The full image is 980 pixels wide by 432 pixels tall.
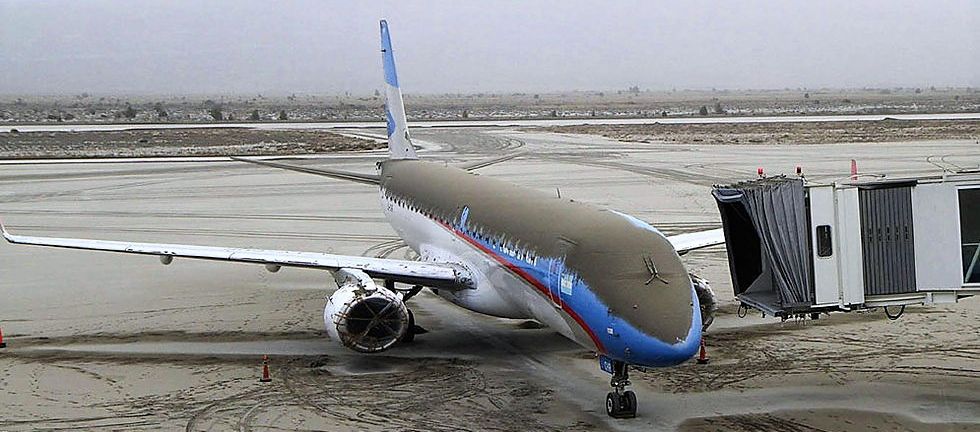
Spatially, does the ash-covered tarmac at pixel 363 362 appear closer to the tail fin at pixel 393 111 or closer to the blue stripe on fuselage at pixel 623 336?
the blue stripe on fuselage at pixel 623 336

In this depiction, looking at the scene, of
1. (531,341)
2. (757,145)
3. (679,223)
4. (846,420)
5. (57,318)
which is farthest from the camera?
(757,145)

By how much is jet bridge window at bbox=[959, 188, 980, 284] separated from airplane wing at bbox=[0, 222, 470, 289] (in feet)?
33.0

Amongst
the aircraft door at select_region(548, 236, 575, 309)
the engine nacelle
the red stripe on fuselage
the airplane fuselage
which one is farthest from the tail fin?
the aircraft door at select_region(548, 236, 575, 309)

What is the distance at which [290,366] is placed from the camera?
22.4m

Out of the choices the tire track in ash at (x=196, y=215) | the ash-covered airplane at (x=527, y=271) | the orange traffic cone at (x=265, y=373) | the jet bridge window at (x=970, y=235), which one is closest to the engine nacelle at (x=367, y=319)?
the ash-covered airplane at (x=527, y=271)

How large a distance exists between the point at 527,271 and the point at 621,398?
334cm

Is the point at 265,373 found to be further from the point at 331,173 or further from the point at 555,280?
the point at 331,173

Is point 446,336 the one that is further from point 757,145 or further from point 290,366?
point 757,145

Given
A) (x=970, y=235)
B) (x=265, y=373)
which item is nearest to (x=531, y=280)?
(x=265, y=373)

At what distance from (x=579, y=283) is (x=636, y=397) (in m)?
2.77

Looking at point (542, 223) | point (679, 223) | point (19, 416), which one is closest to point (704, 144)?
point (679, 223)

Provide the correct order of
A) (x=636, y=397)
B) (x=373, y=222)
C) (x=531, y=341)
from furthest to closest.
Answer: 1. (x=373, y=222)
2. (x=531, y=341)
3. (x=636, y=397)

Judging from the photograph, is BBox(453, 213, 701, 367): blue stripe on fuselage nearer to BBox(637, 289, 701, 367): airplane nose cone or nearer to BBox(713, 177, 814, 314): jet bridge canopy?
BBox(637, 289, 701, 367): airplane nose cone

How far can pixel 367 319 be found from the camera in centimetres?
2181
